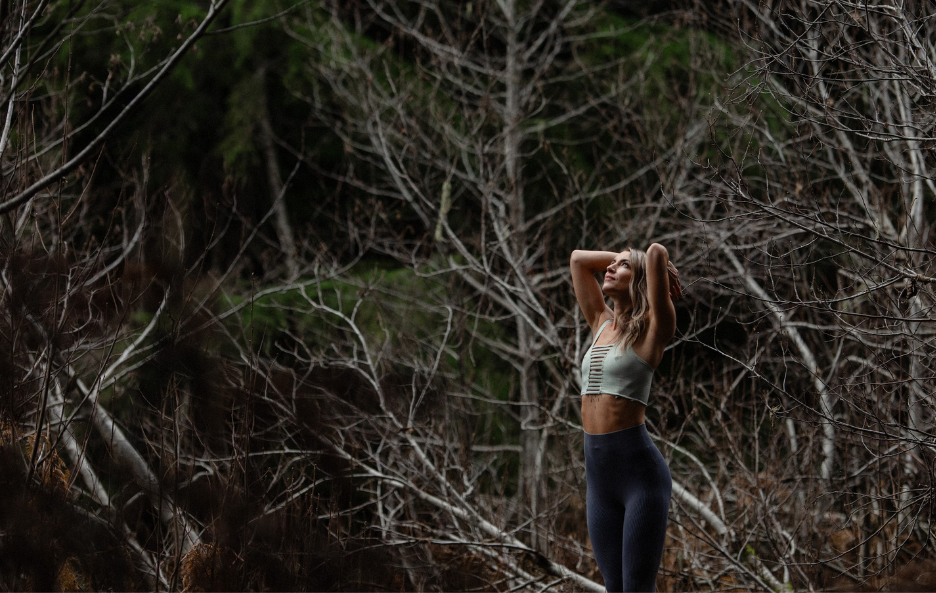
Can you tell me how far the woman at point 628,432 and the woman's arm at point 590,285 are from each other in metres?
0.20

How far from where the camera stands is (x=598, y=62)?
8719mm

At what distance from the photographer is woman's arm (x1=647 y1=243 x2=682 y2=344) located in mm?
2539

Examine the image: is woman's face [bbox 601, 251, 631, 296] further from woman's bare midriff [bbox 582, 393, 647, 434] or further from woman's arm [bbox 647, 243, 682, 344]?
A: woman's bare midriff [bbox 582, 393, 647, 434]

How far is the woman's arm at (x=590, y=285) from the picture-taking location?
2.94m

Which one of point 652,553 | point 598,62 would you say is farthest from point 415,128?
point 652,553

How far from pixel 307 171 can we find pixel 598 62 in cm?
357

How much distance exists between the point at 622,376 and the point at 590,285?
46 centimetres

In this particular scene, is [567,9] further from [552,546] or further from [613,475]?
[613,475]

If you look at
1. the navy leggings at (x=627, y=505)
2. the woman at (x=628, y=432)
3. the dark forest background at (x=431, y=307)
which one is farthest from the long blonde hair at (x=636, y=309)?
the dark forest background at (x=431, y=307)

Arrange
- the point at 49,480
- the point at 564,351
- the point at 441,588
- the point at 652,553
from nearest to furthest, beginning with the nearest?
the point at 652,553 < the point at 49,480 < the point at 441,588 < the point at 564,351

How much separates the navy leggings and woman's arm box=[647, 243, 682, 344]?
0.33 meters

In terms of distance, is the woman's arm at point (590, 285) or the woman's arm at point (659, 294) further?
the woman's arm at point (590, 285)

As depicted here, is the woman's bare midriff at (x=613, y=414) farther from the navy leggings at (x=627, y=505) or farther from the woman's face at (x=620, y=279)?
the woman's face at (x=620, y=279)

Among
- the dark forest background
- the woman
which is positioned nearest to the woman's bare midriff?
the woman
